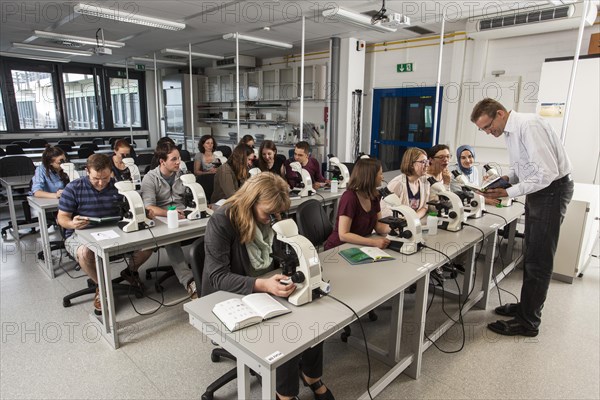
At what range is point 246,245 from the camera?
1.86 m

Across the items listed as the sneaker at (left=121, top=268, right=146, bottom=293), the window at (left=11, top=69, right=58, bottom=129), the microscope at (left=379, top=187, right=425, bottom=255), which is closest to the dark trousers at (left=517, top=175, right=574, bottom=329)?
the microscope at (left=379, top=187, right=425, bottom=255)

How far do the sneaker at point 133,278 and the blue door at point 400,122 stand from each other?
Answer: 460cm

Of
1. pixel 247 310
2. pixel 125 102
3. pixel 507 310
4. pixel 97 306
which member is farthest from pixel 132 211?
pixel 125 102

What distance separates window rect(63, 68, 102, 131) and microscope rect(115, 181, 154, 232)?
8.24 m

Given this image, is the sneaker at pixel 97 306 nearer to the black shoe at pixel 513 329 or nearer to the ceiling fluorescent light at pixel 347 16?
the black shoe at pixel 513 329

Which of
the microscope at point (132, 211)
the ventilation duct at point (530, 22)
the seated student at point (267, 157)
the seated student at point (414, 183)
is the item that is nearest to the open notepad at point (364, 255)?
the seated student at point (414, 183)

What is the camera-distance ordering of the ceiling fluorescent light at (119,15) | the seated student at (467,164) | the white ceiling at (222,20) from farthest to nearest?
the white ceiling at (222,20)
the ceiling fluorescent light at (119,15)
the seated student at (467,164)

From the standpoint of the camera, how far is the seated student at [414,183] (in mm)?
3004

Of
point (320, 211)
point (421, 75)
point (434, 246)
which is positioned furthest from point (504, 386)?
point (421, 75)

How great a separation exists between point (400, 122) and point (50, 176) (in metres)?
5.59

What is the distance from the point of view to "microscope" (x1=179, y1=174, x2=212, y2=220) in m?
2.91

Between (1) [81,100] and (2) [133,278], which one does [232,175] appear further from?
(1) [81,100]

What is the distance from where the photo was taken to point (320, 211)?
2.74 m

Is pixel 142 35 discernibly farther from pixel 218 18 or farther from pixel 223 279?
pixel 223 279
